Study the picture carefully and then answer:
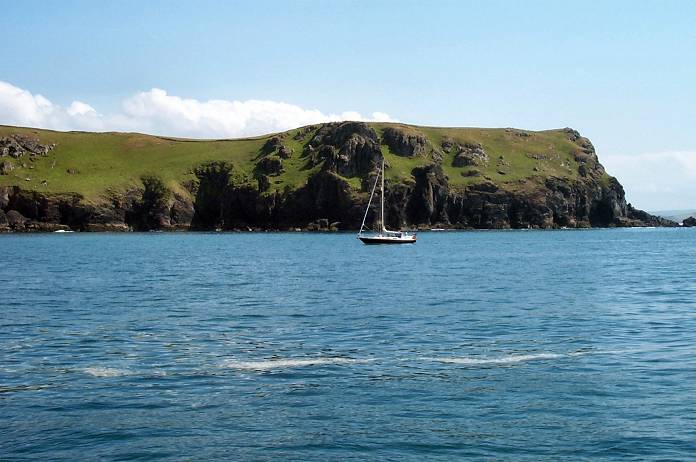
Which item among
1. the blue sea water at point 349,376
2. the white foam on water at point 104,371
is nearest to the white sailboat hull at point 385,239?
the blue sea water at point 349,376

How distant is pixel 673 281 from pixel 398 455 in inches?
2356

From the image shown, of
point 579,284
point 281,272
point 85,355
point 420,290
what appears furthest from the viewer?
point 281,272

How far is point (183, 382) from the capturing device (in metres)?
27.6

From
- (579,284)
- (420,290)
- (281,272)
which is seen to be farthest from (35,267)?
(579,284)

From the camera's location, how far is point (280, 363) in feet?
102

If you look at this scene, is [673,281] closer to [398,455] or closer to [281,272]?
[281,272]

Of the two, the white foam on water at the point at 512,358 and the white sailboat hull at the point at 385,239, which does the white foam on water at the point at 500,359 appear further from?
the white sailboat hull at the point at 385,239

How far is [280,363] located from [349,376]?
3.75 m

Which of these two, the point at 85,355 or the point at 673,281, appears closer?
the point at 85,355

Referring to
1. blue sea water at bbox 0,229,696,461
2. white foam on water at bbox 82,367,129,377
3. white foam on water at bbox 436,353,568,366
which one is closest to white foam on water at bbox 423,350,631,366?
white foam on water at bbox 436,353,568,366

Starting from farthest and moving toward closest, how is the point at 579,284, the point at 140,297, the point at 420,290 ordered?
the point at 579,284 → the point at 420,290 → the point at 140,297

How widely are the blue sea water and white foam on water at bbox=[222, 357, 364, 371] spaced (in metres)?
0.12

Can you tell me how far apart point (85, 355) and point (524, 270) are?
6260 cm

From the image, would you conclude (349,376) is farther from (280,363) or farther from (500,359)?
(500,359)
